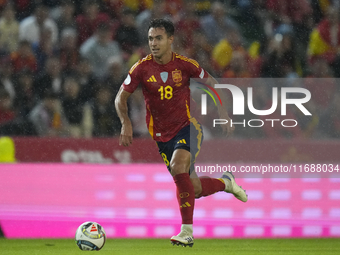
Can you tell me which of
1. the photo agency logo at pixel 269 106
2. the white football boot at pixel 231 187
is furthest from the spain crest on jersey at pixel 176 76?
the photo agency logo at pixel 269 106

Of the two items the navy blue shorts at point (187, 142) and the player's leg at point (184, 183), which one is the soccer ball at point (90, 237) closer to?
the player's leg at point (184, 183)

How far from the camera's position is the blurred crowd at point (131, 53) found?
8141 mm

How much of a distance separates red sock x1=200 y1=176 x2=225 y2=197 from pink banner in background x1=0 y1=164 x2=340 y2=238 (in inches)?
32.1

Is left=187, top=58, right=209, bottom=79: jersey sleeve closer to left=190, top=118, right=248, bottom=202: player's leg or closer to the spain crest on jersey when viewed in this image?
the spain crest on jersey

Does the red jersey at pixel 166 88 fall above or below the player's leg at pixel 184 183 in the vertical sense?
above

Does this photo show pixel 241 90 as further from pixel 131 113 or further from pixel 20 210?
pixel 20 210

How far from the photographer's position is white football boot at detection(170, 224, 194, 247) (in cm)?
512

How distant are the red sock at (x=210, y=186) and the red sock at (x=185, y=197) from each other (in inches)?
25.7

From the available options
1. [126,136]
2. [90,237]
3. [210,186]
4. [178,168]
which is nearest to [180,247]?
[210,186]

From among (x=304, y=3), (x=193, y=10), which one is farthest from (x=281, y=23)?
(x=193, y=10)

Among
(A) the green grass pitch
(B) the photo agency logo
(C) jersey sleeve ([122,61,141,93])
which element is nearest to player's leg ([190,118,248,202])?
(A) the green grass pitch

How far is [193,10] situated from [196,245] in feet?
16.0

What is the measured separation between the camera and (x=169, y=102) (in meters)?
5.66

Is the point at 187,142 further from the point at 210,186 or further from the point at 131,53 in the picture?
the point at 131,53
